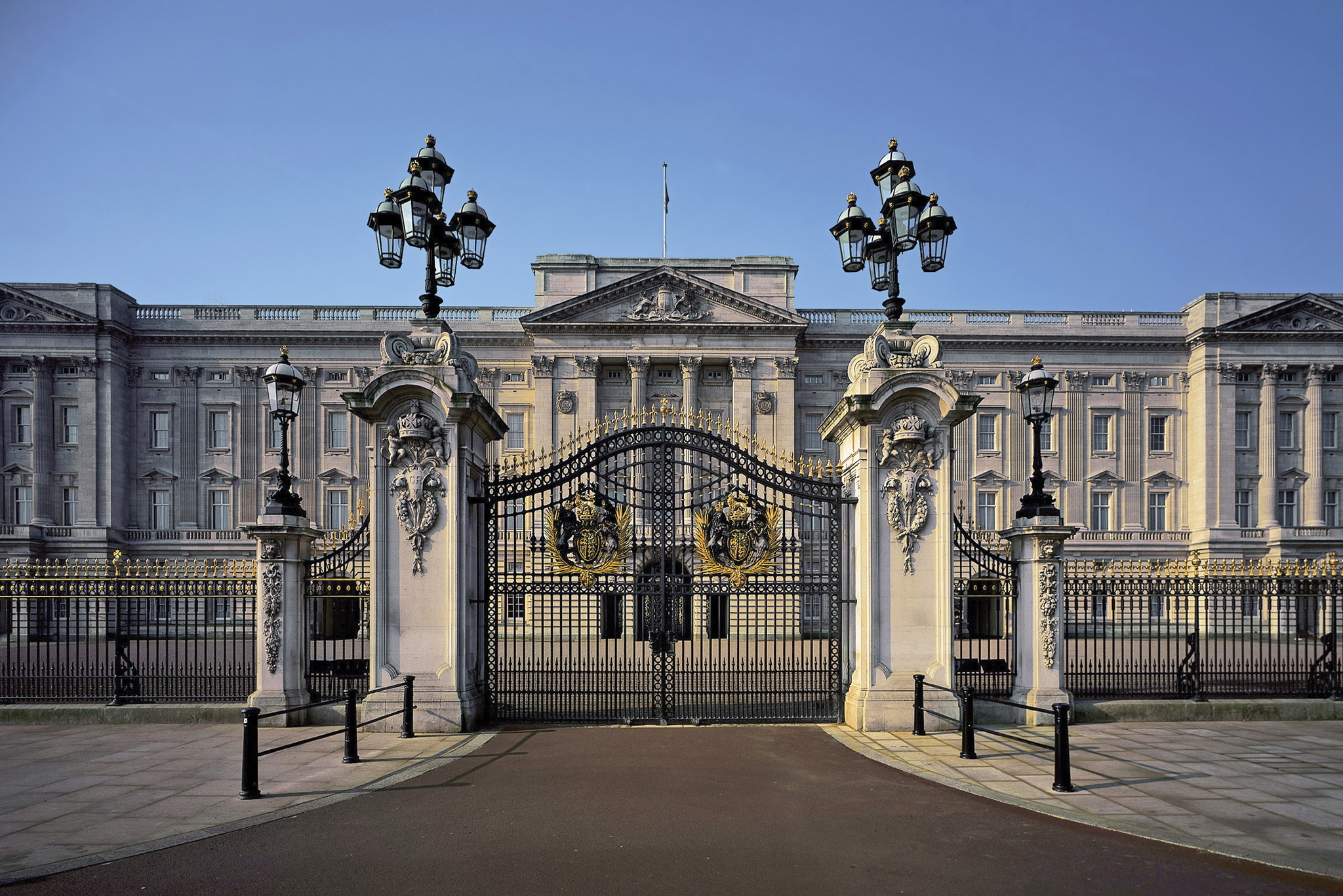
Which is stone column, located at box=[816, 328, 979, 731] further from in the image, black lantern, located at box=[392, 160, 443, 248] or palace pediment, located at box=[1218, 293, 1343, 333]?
palace pediment, located at box=[1218, 293, 1343, 333]

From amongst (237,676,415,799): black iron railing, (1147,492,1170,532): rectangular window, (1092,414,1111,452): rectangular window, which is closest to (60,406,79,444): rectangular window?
(237,676,415,799): black iron railing

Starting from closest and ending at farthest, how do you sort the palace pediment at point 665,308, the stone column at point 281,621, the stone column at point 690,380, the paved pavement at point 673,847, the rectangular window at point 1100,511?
1. the paved pavement at point 673,847
2. the stone column at point 281,621
3. the palace pediment at point 665,308
4. the stone column at point 690,380
5. the rectangular window at point 1100,511

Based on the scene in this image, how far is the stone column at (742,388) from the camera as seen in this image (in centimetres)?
4784

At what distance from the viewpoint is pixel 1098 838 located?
7648 mm

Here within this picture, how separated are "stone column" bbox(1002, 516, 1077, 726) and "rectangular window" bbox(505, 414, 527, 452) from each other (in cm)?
3917

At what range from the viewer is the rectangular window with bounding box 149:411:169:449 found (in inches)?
1986

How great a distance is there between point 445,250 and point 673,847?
993 centimetres

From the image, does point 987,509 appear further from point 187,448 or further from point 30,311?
point 30,311

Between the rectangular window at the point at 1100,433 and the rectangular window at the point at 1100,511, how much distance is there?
286 centimetres

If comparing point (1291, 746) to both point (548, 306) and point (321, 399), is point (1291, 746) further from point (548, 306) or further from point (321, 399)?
point (321, 399)

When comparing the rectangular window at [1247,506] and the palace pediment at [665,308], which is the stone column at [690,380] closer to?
the palace pediment at [665,308]

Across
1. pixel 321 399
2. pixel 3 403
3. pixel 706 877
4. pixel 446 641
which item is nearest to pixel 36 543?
pixel 3 403

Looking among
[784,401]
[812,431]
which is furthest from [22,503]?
[812,431]

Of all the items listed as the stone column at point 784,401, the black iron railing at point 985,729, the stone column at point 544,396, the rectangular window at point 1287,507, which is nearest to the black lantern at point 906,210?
the black iron railing at point 985,729
